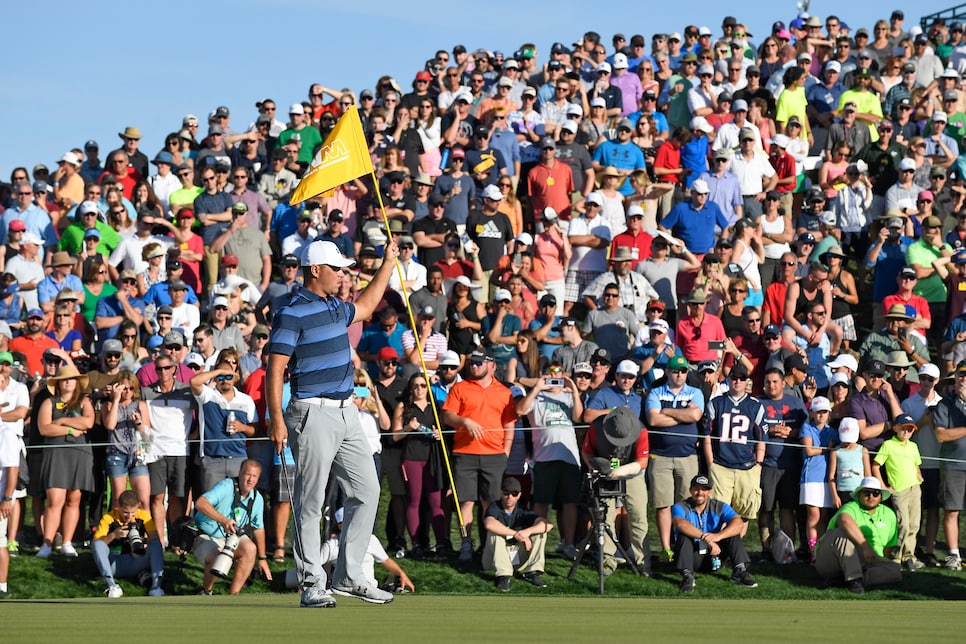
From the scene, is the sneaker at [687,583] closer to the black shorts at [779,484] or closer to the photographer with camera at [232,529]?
the black shorts at [779,484]

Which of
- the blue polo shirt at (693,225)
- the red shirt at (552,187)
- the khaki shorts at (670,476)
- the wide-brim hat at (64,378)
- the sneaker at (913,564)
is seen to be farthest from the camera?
the red shirt at (552,187)

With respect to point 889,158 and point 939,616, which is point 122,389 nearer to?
point 939,616

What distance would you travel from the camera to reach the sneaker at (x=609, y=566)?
48.0ft

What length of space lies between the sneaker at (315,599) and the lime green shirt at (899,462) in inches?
336

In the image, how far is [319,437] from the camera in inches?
326

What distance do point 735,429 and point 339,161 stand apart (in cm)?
589

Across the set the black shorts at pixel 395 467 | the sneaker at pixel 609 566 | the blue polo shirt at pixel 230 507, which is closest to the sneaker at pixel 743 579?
the sneaker at pixel 609 566

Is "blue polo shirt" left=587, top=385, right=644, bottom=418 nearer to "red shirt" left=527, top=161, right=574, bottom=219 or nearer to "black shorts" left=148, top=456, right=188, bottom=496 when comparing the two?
"black shorts" left=148, top=456, right=188, bottom=496

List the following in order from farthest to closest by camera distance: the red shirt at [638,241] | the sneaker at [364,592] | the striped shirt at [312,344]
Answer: the red shirt at [638,241], the sneaker at [364,592], the striped shirt at [312,344]

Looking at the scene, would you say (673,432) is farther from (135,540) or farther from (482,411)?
(135,540)

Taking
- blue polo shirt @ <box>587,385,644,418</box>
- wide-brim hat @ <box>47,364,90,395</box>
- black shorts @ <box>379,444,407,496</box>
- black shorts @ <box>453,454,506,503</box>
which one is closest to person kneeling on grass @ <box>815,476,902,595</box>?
blue polo shirt @ <box>587,385,644,418</box>

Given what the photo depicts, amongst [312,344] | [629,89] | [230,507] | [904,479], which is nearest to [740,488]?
[904,479]

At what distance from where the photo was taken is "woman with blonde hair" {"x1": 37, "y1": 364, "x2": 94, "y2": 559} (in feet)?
47.5

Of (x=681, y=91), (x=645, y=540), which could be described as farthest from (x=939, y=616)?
(x=681, y=91)
